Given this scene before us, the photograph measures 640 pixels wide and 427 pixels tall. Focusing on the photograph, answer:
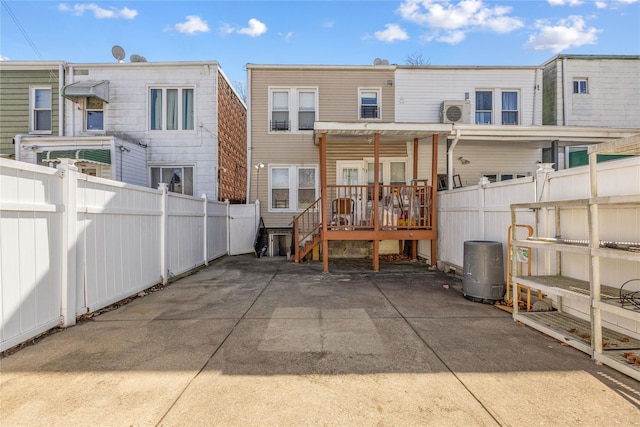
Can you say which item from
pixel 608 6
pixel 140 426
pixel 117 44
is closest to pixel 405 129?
pixel 608 6

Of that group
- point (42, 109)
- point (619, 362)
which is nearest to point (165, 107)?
point (42, 109)

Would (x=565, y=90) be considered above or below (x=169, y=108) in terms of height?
above

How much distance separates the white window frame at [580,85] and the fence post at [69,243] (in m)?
13.6

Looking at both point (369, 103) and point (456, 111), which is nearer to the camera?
point (456, 111)

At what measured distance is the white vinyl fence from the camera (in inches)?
122

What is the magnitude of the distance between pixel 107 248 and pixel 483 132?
27.1 feet

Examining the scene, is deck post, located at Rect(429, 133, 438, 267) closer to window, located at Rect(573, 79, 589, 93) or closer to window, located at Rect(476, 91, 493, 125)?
window, located at Rect(476, 91, 493, 125)

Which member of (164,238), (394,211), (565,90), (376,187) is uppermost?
(565,90)

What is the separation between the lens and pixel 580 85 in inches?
427

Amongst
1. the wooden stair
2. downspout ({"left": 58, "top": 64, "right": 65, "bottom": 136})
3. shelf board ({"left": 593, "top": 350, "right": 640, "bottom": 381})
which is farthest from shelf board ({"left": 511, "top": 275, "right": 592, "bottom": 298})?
downspout ({"left": 58, "top": 64, "right": 65, "bottom": 136})

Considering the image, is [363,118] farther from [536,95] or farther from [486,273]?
[486,273]

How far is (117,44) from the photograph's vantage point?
1084cm

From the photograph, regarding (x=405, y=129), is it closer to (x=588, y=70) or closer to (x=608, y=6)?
(x=608, y=6)

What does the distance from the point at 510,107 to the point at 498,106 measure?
40cm
